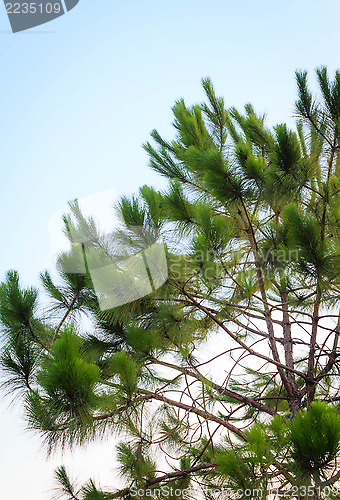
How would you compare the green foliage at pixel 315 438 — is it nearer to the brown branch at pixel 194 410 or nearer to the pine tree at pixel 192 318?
the pine tree at pixel 192 318

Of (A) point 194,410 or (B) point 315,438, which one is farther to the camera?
(A) point 194,410

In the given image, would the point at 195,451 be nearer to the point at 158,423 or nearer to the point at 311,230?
the point at 158,423

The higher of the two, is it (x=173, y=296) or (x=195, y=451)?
(x=173, y=296)

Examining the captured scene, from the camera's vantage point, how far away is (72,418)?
220 cm

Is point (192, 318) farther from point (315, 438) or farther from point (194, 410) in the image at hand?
point (315, 438)

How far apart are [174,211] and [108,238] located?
0.63 meters

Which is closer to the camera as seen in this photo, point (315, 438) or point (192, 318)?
point (315, 438)

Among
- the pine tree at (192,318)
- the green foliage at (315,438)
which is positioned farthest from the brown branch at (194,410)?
the green foliage at (315,438)

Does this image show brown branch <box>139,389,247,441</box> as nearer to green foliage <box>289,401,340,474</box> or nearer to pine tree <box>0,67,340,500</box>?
pine tree <box>0,67,340,500</box>

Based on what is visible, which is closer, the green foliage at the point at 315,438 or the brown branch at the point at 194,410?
the green foliage at the point at 315,438

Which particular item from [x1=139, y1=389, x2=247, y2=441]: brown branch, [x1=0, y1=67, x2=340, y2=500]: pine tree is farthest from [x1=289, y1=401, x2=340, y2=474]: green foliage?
[x1=139, y1=389, x2=247, y2=441]: brown branch

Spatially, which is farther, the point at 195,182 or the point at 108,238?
the point at 195,182

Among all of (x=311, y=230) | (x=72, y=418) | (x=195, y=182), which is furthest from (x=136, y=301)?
(x=195, y=182)

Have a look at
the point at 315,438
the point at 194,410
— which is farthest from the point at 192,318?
the point at 315,438
